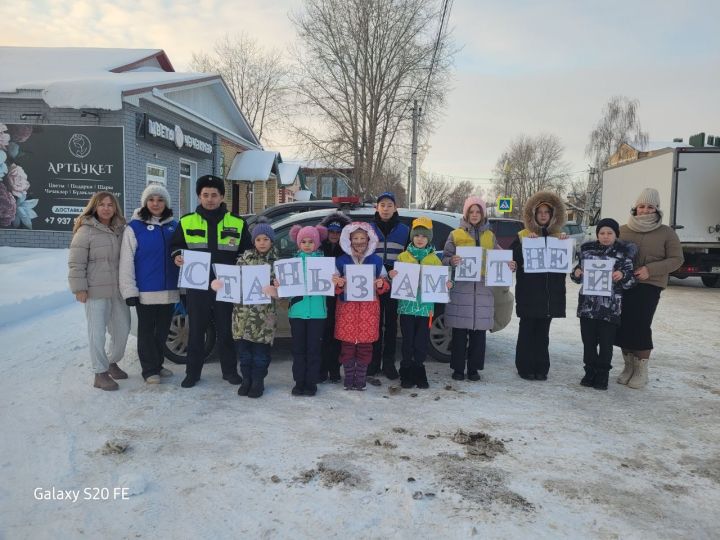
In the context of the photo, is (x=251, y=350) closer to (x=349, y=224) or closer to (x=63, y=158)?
(x=349, y=224)

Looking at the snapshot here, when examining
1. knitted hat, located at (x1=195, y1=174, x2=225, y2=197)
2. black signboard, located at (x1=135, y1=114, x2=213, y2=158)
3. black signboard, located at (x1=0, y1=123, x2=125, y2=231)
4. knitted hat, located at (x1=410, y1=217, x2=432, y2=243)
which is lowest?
knitted hat, located at (x1=410, y1=217, x2=432, y2=243)

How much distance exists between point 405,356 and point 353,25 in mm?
20997

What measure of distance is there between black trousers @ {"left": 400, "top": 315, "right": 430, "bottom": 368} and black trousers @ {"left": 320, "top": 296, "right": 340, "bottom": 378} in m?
0.65

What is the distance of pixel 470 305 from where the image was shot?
16.4 feet

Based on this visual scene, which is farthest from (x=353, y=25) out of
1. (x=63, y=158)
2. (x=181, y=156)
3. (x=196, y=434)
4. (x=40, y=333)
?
(x=196, y=434)

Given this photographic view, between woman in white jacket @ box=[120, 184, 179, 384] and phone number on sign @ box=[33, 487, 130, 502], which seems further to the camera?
woman in white jacket @ box=[120, 184, 179, 384]

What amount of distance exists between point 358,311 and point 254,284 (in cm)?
96

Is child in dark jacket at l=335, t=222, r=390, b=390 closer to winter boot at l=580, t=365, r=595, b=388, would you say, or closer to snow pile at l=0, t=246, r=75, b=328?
winter boot at l=580, t=365, r=595, b=388

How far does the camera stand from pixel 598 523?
2.68m

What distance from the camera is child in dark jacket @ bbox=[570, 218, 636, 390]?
15.8 ft

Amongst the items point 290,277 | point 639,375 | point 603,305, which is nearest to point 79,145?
point 290,277

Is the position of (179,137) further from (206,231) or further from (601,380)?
(601,380)

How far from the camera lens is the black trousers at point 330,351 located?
4862 mm

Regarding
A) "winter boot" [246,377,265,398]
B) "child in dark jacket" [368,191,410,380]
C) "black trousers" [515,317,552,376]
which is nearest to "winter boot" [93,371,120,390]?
"winter boot" [246,377,265,398]
